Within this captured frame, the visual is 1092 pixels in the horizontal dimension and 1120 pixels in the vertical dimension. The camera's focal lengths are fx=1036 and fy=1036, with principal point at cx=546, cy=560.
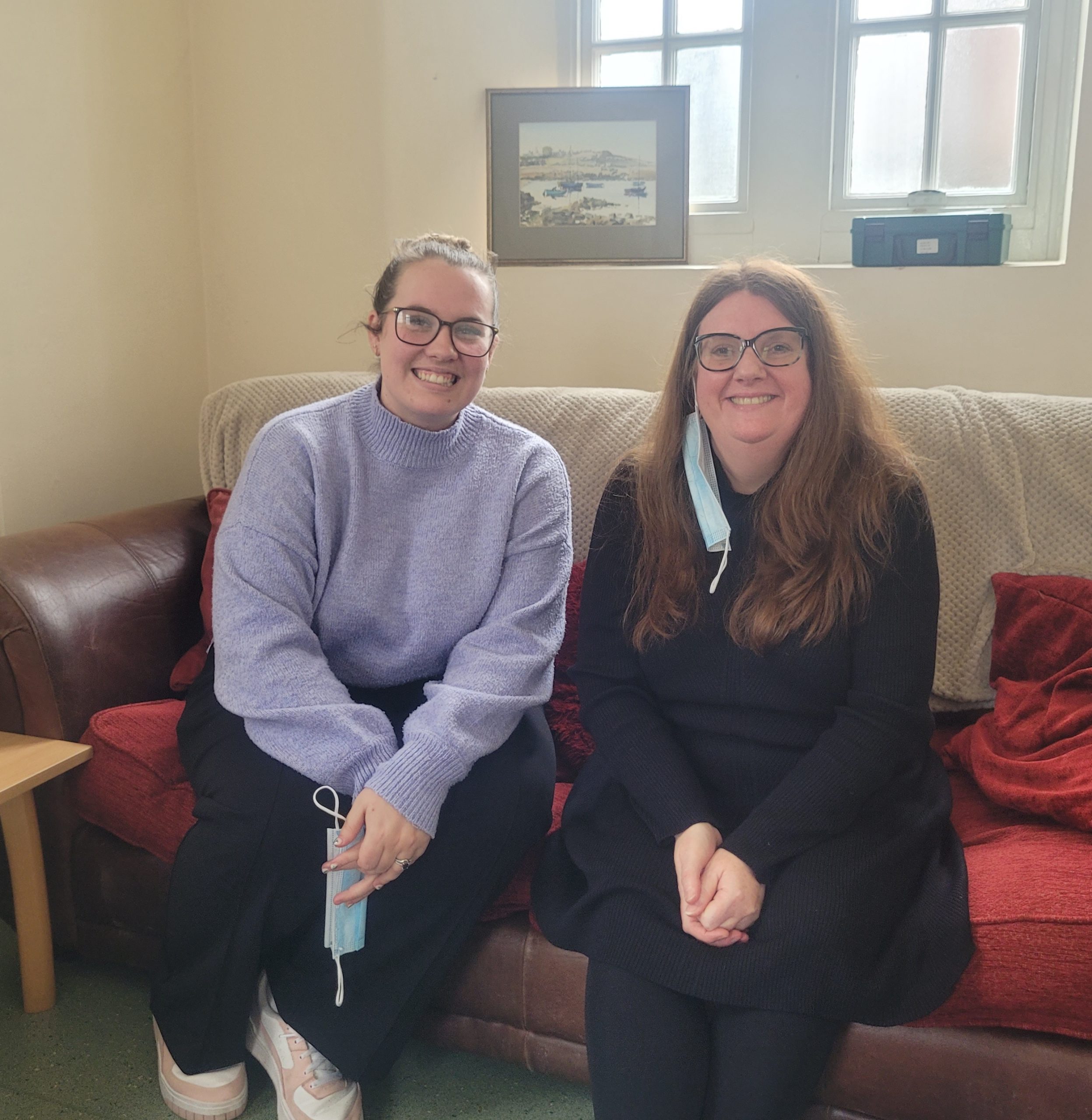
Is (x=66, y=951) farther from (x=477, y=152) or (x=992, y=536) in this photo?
(x=477, y=152)

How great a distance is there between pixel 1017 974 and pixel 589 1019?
0.47m

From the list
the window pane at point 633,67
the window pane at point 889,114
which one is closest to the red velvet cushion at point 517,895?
the window pane at point 889,114

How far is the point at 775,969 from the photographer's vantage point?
1111 millimetres

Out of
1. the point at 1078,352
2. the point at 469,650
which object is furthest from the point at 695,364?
the point at 1078,352

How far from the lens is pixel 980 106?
224 cm

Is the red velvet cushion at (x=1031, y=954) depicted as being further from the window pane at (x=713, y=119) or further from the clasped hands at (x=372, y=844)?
the window pane at (x=713, y=119)

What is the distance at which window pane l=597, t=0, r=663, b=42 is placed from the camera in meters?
2.37

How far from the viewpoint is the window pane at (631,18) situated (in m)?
2.37

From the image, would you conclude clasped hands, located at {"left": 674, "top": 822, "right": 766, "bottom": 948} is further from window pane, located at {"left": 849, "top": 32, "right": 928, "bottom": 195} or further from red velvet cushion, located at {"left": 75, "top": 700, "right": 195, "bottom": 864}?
window pane, located at {"left": 849, "top": 32, "right": 928, "bottom": 195}

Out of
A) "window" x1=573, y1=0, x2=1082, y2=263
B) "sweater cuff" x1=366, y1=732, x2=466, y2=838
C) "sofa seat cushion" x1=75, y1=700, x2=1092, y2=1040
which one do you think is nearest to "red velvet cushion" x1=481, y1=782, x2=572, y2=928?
"sofa seat cushion" x1=75, y1=700, x2=1092, y2=1040

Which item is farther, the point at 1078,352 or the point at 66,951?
the point at 1078,352

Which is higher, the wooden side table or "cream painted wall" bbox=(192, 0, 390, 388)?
"cream painted wall" bbox=(192, 0, 390, 388)

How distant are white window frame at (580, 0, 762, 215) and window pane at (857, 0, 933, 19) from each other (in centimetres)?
26

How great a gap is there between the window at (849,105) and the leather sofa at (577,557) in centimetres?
68
